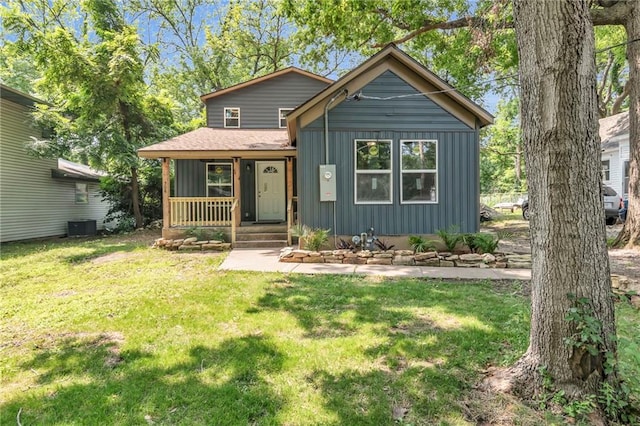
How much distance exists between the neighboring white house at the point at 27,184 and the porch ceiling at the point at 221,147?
6.17 metres

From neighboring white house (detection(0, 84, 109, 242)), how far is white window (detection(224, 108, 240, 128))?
22.6 feet

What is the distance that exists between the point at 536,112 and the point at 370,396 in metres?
2.36

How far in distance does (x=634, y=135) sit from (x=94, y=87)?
56.5 feet

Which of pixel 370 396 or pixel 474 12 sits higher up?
pixel 474 12

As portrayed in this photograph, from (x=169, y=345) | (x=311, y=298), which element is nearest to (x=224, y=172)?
(x=311, y=298)

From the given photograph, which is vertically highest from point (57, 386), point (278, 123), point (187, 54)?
point (187, 54)

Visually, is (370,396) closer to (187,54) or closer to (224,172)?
(224,172)

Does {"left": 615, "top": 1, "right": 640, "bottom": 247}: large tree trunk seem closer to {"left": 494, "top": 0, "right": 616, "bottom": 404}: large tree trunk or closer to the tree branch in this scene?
the tree branch

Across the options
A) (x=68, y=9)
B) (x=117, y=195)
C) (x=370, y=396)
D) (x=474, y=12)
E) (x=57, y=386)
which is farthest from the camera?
(x=68, y=9)

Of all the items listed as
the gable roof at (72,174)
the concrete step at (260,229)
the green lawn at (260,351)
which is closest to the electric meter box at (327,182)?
the concrete step at (260,229)

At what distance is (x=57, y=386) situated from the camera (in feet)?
9.17

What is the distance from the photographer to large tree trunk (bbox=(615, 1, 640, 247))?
807 cm

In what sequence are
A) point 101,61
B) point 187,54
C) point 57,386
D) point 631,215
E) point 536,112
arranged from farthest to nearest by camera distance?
point 187,54 → point 101,61 → point 631,215 → point 57,386 → point 536,112

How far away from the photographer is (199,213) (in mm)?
10555
